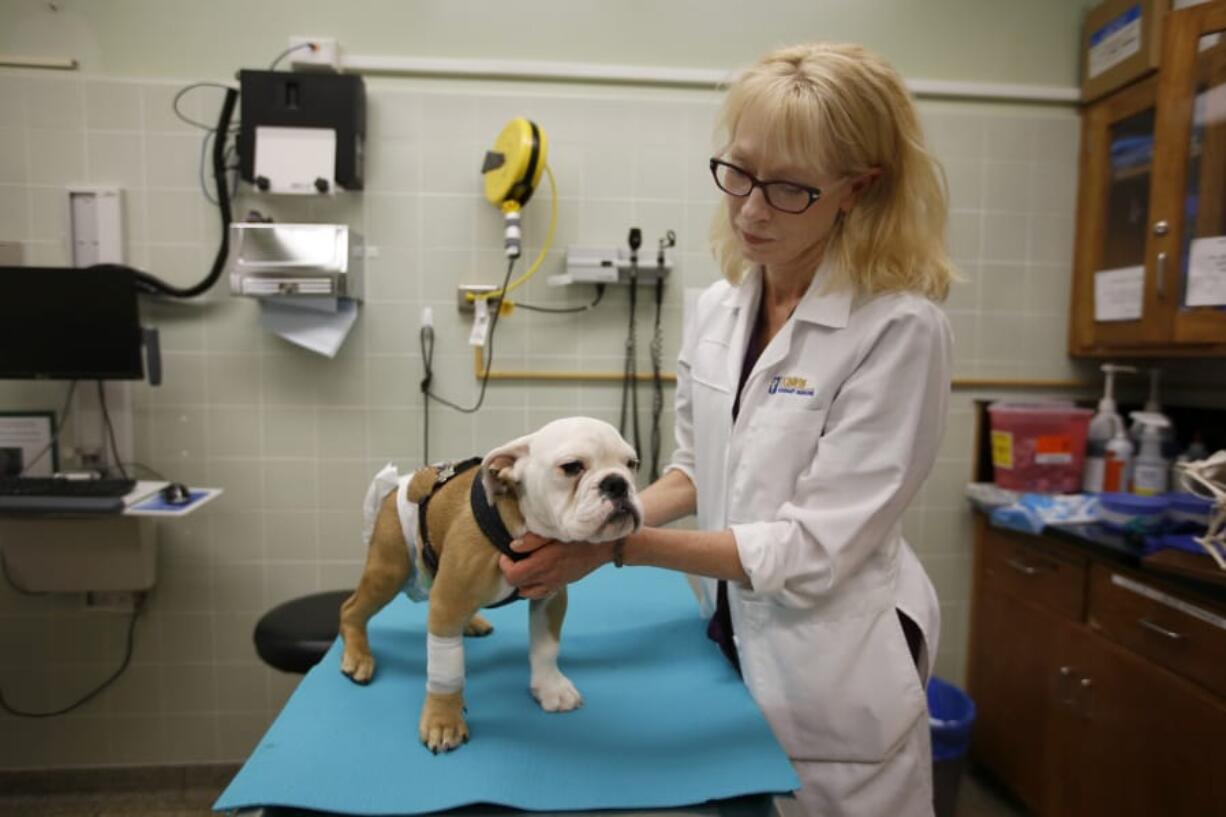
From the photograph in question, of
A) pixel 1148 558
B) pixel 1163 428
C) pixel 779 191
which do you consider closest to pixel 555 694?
pixel 779 191

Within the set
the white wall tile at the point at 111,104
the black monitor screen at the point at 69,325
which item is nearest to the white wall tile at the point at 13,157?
the white wall tile at the point at 111,104

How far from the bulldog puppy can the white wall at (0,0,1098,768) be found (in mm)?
1200

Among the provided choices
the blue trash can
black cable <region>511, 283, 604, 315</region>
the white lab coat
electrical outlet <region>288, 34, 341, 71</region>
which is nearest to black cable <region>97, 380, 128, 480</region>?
electrical outlet <region>288, 34, 341, 71</region>

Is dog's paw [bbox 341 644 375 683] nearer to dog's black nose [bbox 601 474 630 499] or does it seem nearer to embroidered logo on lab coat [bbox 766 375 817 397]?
dog's black nose [bbox 601 474 630 499]

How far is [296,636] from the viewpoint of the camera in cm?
181

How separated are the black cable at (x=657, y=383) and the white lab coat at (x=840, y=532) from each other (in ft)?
3.54

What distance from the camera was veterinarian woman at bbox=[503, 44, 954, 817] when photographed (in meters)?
0.97

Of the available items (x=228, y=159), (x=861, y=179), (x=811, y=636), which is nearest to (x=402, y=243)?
(x=228, y=159)

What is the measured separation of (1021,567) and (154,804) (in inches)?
112

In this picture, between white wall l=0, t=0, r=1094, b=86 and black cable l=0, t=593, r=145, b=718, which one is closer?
white wall l=0, t=0, r=1094, b=86

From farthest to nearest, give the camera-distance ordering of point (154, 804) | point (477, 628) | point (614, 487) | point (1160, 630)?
point (154, 804) < point (1160, 630) < point (477, 628) < point (614, 487)

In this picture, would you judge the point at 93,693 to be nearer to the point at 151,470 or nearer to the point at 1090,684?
the point at 151,470

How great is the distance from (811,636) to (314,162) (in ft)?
6.10

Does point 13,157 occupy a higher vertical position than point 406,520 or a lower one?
higher
